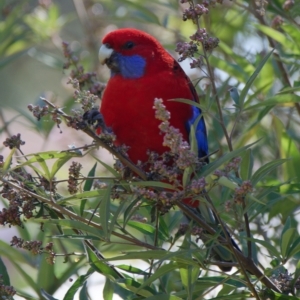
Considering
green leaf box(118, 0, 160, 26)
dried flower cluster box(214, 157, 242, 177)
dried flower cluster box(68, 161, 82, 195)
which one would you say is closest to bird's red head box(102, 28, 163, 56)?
green leaf box(118, 0, 160, 26)

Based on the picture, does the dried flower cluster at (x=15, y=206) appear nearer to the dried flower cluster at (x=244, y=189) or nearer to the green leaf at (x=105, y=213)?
the green leaf at (x=105, y=213)

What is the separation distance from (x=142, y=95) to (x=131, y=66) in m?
0.26

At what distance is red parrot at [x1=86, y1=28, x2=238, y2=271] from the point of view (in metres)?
2.46

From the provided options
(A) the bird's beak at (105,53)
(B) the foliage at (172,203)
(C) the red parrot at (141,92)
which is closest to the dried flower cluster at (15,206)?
(B) the foliage at (172,203)

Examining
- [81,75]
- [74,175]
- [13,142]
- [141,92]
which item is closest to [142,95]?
[141,92]

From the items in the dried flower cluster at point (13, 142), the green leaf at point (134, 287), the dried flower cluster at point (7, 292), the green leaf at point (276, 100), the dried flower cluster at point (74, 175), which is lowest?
the green leaf at point (134, 287)

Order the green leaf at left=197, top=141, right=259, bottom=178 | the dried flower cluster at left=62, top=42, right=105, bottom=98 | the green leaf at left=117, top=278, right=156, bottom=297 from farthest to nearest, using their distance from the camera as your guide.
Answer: the dried flower cluster at left=62, top=42, right=105, bottom=98 → the green leaf at left=117, top=278, right=156, bottom=297 → the green leaf at left=197, top=141, right=259, bottom=178

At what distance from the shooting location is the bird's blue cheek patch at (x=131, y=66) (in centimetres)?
269

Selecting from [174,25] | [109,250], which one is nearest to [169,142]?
[109,250]

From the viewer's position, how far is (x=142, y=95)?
8.34 ft

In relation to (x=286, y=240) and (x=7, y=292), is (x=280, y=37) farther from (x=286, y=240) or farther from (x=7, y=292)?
(x=7, y=292)

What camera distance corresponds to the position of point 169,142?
5.11 feet

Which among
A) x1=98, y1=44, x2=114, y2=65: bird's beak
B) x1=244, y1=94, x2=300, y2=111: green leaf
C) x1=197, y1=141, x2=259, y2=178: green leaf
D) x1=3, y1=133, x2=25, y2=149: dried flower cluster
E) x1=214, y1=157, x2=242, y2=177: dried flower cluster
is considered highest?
x1=98, y1=44, x2=114, y2=65: bird's beak

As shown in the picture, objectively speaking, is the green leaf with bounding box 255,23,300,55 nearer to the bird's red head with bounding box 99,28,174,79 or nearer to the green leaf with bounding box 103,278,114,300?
the bird's red head with bounding box 99,28,174,79
